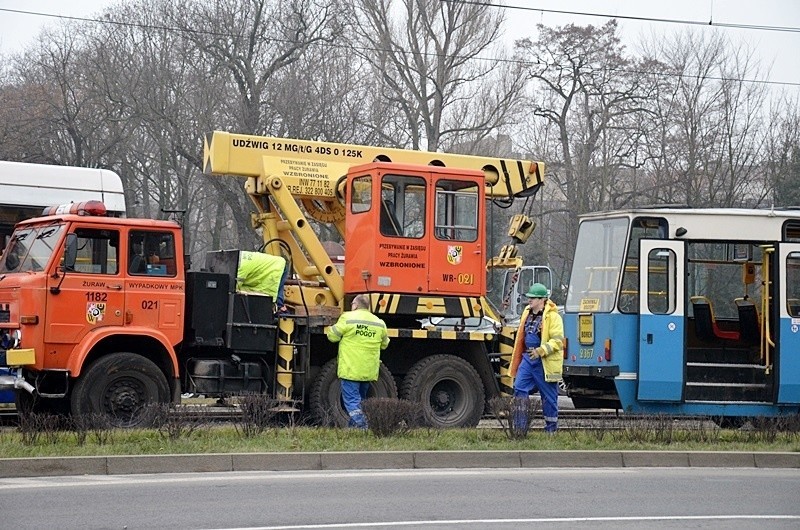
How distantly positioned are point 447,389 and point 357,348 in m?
2.08

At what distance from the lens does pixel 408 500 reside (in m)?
9.68

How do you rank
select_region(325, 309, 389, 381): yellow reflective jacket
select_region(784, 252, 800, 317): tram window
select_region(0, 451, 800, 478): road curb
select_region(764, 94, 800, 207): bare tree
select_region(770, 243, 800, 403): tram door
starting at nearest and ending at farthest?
select_region(0, 451, 800, 478): road curb → select_region(325, 309, 389, 381): yellow reflective jacket → select_region(770, 243, 800, 403): tram door → select_region(784, 252, 800, 317): tram window → select_region(764, 94, 800, 207): bare tree

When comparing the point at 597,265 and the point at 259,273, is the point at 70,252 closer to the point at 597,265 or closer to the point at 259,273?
the point at 259,273

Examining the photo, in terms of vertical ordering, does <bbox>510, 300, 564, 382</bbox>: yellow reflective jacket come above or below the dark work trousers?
above

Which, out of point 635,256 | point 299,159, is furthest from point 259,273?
point 635,256

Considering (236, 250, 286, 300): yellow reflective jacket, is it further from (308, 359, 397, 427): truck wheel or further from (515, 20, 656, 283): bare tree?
(515, 20, 656, 283): bare tree

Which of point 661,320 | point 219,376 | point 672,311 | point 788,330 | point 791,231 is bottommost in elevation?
point 219,376

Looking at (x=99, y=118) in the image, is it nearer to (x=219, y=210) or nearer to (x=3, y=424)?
(x=219, y=210)

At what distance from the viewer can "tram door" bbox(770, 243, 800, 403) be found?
53.4 feet

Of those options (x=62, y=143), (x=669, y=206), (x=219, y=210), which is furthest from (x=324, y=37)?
(x=669, y=206)

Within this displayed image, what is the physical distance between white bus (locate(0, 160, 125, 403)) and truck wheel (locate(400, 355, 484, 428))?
5.46 m

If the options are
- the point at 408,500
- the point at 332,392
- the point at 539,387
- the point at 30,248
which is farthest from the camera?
the point at 332,392

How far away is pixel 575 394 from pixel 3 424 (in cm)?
797

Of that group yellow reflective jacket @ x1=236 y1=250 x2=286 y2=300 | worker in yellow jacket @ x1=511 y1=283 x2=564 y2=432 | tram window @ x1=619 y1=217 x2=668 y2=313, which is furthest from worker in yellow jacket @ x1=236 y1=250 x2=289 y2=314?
tram window @ x1=619 y1=217 x2=668 y2=313
